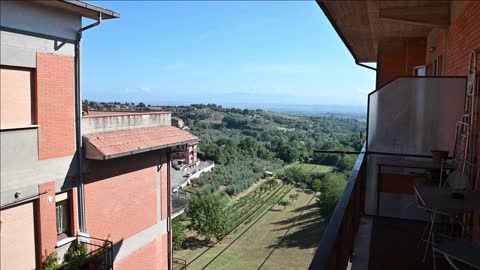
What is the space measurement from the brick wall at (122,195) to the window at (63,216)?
1.37 ft

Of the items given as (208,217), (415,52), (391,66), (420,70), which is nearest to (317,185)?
(208,217)

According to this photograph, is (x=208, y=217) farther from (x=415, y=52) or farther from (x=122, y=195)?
(x=415, y=52)

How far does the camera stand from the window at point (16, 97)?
22.4 ft

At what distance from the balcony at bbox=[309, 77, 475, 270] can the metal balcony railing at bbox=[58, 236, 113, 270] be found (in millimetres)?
6160

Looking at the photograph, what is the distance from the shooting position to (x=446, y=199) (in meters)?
2.67

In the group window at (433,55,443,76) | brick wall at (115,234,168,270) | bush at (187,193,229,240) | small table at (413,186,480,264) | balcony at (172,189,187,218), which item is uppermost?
window at (433,55,443,76)

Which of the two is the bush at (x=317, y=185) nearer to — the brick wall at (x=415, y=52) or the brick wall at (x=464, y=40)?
the brick wall at (x=415, y=52)

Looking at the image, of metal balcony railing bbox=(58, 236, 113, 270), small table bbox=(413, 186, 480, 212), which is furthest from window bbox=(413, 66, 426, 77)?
metal balcony railing bbox=(58, 236, 113, 270)

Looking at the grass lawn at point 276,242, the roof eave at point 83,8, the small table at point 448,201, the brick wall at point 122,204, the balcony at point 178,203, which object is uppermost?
the roof eave at point 83,8

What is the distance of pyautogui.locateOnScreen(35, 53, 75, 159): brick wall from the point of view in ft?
24.7

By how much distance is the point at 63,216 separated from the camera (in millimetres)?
8297

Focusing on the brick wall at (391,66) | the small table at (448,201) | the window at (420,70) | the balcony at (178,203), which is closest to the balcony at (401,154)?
the small table at (448,201)

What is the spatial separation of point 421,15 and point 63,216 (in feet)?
25.1

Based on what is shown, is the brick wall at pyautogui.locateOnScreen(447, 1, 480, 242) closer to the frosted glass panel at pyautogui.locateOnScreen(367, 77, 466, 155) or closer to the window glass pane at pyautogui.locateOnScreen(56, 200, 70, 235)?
the frosted glass panel at pyautogui.locateOnScreen(367, 77, 466, 155)
